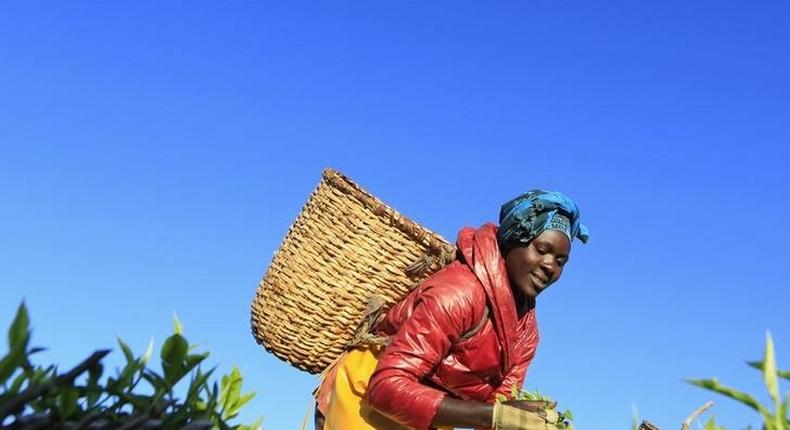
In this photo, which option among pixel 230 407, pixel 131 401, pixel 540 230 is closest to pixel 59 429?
pixel 131 401

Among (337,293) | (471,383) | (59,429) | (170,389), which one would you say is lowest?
(59,429)

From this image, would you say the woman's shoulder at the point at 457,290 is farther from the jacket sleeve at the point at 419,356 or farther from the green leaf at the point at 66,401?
the green leaf at the point at 66,401

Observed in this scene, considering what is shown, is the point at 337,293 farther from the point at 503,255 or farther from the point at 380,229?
the point at 503,255

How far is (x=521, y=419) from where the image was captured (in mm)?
3711

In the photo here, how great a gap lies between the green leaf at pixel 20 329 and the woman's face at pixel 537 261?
293 cm

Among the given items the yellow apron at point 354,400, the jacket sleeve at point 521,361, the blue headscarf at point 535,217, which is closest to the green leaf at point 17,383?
the yellow apron at point 354,400

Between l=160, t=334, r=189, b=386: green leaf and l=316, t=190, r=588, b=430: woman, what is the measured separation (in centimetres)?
213

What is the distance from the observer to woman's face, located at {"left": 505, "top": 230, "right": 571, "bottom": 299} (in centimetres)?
423

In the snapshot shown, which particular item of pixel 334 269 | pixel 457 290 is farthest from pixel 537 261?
pixel 334 269

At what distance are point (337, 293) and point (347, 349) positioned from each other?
0.30 m

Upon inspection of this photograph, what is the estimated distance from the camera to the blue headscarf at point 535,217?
13.8 ft

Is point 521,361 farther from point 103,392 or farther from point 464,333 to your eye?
point 103,392

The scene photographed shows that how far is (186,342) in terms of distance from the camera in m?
1.82

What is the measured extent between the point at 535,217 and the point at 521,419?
37.5 inches
